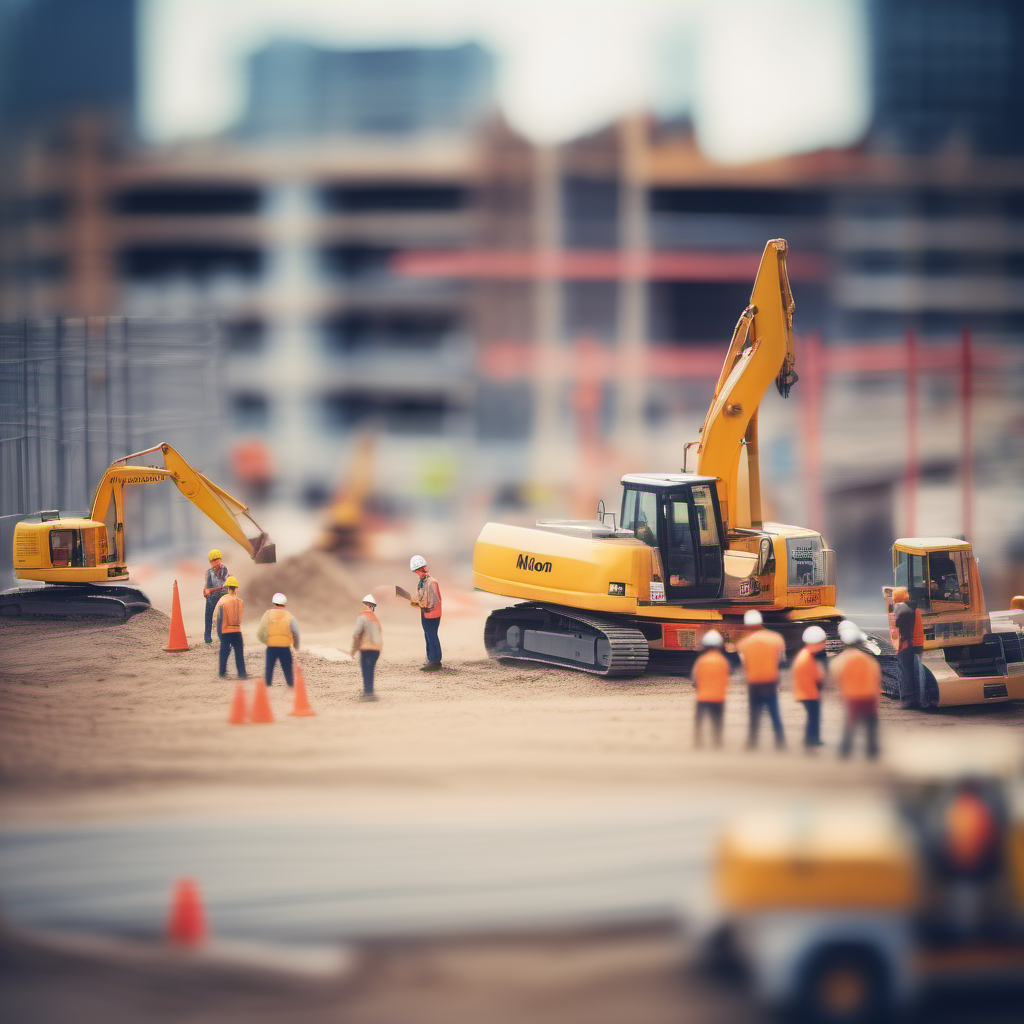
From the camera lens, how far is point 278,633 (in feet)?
49.3

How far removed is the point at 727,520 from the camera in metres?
16.9

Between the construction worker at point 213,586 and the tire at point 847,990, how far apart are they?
37.6 ft

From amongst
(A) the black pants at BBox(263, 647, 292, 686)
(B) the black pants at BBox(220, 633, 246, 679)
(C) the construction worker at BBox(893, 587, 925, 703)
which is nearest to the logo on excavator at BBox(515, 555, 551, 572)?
(A) the black pants at BBox(263, 647, 292, 686)

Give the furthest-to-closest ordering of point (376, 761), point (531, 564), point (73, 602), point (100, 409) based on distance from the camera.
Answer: point (100, 409)
point (73, 602)
point (531, 564)
point (376, 761)

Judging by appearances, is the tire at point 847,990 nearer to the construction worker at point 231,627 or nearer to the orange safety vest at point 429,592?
the orange safety vest at point 429,592

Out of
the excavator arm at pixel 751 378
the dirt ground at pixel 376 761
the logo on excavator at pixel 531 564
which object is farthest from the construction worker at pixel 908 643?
the logo on excavator at pixel 531 564

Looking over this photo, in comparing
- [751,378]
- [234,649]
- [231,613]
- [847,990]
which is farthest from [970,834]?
[234,649]

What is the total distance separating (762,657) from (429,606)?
4.99 m

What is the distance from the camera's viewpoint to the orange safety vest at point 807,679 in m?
12.7

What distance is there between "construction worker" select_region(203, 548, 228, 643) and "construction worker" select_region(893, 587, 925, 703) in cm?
868

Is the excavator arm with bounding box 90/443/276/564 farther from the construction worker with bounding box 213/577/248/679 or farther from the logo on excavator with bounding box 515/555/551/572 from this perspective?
the logo on excavator with bounding box 515/555/551/572

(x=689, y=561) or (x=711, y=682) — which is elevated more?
(x=689, y=561)

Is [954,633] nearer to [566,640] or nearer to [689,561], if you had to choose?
[689,561]

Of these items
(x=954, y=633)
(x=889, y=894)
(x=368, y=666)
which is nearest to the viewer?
(x=889, y=894)
